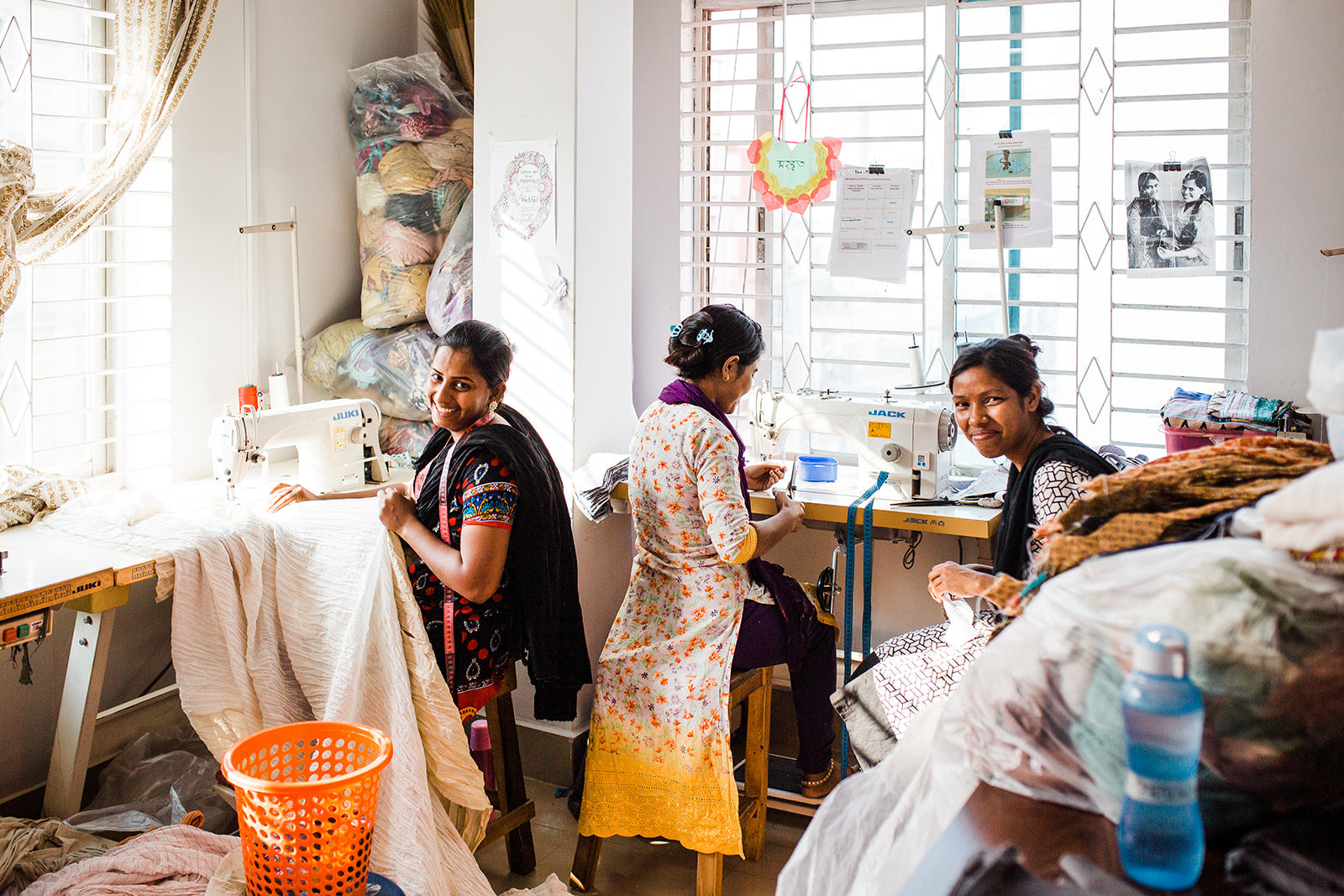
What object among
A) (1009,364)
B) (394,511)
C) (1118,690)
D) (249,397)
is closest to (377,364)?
(249,397)

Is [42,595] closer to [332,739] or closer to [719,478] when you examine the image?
[332,739]

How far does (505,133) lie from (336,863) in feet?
6.75

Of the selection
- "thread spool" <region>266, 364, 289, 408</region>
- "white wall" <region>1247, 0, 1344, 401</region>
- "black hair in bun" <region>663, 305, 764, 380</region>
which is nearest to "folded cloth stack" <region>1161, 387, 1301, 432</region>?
"white wall" <region>1247, 0, 1344, 401</region>

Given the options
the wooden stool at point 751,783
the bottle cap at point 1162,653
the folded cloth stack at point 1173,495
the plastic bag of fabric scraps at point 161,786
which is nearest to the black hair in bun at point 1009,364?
the wooden stool at point 751,783

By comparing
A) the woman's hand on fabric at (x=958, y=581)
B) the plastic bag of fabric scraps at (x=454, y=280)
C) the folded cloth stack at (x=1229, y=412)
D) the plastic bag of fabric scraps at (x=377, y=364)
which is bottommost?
the woman's hand on fabric at (x=958, y=581)

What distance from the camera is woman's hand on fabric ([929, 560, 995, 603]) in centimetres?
214

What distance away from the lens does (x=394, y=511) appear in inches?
95.9

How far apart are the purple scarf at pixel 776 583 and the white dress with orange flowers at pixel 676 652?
32 millimetres

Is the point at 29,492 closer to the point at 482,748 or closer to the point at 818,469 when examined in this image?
the point at 482,748

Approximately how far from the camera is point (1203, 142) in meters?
3.25

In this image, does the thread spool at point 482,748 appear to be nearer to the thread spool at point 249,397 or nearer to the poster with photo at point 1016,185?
the thread spool at point 249,397

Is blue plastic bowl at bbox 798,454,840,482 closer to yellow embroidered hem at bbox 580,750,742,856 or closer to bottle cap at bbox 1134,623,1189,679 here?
yellow embroidered hem at bbox 580,750,742,856

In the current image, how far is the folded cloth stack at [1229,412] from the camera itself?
2.98 m

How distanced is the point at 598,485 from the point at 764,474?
18.6 inches
